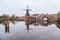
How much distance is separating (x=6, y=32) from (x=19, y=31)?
0.33 meters

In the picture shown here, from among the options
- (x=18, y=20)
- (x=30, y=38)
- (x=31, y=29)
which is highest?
(x=18, y=20)

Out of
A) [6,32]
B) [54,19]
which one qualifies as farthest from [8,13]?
[54,19]

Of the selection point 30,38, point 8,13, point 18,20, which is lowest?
point 30,38

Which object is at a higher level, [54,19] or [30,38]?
[54,19]

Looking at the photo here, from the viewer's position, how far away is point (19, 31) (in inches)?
114

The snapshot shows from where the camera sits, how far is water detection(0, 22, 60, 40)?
8.91 ft

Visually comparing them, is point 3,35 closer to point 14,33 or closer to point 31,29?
point 14,33

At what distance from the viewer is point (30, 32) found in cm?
288

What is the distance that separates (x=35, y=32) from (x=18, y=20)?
533mm

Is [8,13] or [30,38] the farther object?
[8,13]

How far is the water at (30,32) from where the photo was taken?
2.72 meters

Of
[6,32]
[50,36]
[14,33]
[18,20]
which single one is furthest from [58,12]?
[6,32]

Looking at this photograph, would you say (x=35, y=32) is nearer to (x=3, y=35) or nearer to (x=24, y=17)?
(x=24, y=17)

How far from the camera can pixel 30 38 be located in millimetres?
2709
